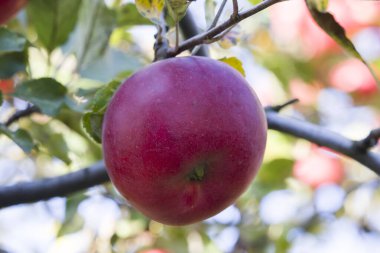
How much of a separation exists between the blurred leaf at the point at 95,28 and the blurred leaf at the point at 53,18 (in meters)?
0.05

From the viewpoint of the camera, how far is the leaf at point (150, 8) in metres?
0.84

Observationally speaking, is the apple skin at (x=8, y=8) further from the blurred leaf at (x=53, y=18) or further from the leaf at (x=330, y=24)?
the leaf at (x=330, y=24)

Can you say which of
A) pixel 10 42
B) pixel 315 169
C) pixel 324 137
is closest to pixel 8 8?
pixel 10 42

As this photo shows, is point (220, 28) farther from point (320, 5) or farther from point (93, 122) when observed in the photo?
point (93, 122)

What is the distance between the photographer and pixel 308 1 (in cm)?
66

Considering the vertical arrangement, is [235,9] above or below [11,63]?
above

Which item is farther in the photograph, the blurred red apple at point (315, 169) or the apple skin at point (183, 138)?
the blurred red apple at point (315, 169)

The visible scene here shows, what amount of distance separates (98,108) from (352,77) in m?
1.35

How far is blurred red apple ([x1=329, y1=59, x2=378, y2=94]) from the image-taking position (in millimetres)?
2041

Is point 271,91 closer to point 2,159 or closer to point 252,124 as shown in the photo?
point 2,159

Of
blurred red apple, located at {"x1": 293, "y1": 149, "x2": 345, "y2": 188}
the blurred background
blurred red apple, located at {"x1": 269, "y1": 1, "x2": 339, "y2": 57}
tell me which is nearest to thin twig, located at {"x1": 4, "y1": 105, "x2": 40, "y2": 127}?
the blurred background

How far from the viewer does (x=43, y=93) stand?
3.32ft

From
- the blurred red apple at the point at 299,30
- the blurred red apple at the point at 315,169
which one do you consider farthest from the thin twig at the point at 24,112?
the blurred red apple at the point at 299,30

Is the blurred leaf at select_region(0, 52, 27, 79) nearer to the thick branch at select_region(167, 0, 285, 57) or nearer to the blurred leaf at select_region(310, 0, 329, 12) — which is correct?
the thick branch at select_region(167, 0, 285, 57)
